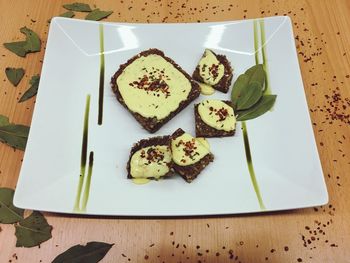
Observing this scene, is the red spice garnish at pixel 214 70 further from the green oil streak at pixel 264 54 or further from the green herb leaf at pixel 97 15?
the green herb leaf at pixel 97 15

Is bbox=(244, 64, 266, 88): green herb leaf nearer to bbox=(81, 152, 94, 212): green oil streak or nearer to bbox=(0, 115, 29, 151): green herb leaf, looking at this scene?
bbox=(81, 152, 94, 212): green oil streak

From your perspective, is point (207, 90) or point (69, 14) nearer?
point (207, 90)

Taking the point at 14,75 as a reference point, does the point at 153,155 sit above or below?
below

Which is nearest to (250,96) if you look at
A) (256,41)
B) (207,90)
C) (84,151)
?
(207,90)

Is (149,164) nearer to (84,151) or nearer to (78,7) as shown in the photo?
(84,151)

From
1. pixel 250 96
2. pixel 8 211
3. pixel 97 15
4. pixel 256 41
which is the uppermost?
pixel 97 15

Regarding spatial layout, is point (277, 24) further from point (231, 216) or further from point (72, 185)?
point (72, 185)

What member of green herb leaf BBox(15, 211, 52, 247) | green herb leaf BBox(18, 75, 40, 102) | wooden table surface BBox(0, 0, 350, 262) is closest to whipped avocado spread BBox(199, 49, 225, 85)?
wooden table surface BBox(0, 0, 350, 262)
